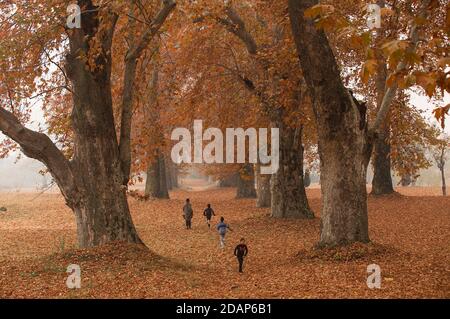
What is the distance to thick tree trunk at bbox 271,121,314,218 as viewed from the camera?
2192cm

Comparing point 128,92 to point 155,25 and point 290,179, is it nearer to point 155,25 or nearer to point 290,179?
point 155,25

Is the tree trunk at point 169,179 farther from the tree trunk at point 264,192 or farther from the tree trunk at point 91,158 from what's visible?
the tree trunk at point 91,158

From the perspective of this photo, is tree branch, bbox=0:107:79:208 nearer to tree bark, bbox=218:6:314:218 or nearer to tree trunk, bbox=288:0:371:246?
tree trunk, bbox=288:0:371:246

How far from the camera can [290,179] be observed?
2200cm

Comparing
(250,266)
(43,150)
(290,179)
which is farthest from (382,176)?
(43,150)

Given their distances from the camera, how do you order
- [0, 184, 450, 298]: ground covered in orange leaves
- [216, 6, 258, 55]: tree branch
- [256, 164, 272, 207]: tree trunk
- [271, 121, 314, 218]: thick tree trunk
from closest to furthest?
[0, 184, 450, 298]: ground covered in orange leaves < [216, 6, 258, 55]: tree branch < [271, 121, 314, 218]: thick tree trunk < [256, 164, 272, 207]: tree trunk

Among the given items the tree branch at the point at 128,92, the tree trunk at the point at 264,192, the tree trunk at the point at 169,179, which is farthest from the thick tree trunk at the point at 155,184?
the tree branch at the point at 128,92

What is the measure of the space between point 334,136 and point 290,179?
941 cm

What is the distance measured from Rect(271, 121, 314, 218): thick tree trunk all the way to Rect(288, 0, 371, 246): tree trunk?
875 centimetres

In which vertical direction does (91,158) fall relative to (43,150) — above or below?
below

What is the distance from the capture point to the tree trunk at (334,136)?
1243 centimetres

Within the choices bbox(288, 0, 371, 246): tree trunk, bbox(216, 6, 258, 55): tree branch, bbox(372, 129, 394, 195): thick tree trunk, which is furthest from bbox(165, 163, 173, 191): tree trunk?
bbox(288, 0, 371, 246): tree trunk

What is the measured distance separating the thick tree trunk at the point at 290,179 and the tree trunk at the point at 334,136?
8749 mm
